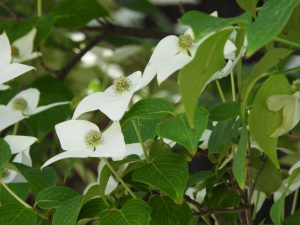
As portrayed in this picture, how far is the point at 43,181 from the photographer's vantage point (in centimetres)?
80

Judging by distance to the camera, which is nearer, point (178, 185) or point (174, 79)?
point (178, 185)

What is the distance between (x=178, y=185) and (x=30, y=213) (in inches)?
6.3

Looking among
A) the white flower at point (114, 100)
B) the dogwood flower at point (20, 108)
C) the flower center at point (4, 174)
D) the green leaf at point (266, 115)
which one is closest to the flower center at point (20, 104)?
the dogwood flower at point (20, 108)

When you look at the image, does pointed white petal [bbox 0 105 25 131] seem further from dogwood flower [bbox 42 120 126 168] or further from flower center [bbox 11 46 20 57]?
flower center [bbox 11 46 20 57]

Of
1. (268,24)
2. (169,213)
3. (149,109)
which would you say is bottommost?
(169,213)

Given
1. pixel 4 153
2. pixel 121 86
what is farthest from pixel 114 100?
pixel 4 153

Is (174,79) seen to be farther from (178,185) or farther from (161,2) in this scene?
(178,185)

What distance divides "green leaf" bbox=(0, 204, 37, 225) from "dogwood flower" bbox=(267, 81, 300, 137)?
25 centimetres

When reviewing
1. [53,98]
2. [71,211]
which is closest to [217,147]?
[71,211]

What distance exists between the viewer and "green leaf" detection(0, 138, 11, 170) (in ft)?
2.31

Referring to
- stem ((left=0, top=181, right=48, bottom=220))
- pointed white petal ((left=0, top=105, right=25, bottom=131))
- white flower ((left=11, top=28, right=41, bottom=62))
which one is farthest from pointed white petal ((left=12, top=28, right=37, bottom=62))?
stem ((left=0, top=181, right=48, bottom=220))

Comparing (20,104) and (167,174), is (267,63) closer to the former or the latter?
(167,174)

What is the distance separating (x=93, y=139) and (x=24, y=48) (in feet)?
1.52

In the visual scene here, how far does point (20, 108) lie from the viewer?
91 centimetres
